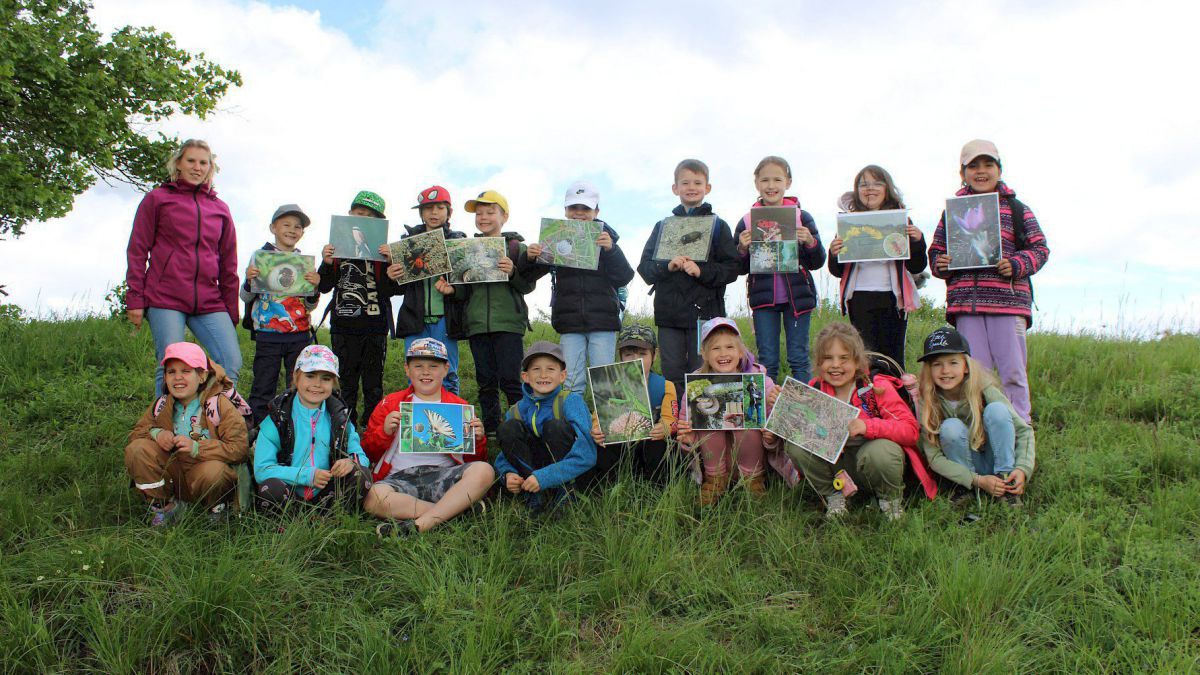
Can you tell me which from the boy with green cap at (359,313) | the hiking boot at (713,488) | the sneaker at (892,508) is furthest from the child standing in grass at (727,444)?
the boy with green cap at (359,313)

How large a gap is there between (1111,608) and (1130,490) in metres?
1.69

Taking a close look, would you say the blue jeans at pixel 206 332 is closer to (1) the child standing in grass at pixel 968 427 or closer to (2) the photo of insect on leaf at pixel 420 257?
(2) the photo of insect on leaf at pixel 420 257

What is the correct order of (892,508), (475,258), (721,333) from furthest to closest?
(475,258), (721,333), (892,508)

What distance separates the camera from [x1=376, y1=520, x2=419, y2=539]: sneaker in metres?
4.48

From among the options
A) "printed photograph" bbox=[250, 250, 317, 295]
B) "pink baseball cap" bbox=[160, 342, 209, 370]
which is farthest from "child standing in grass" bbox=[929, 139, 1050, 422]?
"pink baseball cap" bbox=[160, 342, 209, 370]

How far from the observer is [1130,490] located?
16.6 ft

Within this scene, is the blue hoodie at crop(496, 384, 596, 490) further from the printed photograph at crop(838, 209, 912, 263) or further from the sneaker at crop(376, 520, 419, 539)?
the printed photograph at crop(838, 209, 912, 263)

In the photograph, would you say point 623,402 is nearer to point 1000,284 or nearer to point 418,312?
point 418,312

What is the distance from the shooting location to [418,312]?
20.8 feet

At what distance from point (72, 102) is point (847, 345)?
1212 cm

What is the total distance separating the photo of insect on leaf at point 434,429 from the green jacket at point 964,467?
307 centimetres

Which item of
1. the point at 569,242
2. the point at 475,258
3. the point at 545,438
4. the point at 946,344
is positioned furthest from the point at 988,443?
the point at 475,258

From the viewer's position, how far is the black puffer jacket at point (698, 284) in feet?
20.5

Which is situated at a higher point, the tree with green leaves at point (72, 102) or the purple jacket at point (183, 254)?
the tree with green leaves at point (72, 102)
